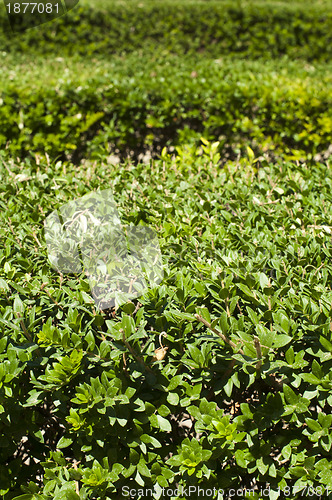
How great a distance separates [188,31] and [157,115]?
7.22 meters

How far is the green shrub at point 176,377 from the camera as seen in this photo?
1.63 metres

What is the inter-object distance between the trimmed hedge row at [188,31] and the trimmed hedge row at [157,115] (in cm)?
599

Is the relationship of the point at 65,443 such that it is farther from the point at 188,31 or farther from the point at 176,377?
the point at 188,31

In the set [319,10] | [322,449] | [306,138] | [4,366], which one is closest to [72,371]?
[4,366]

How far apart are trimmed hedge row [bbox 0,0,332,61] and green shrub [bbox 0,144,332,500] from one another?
10.2 metres

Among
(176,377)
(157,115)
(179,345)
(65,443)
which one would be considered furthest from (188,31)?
(65,443)

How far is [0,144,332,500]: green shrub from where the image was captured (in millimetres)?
1630

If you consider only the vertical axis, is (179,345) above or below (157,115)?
above

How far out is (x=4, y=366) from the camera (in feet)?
5.36

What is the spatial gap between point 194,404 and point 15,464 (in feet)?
2.85

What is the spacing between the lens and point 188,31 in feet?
36.5
